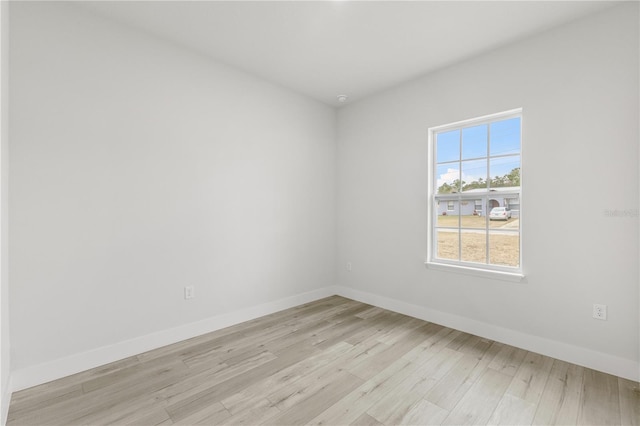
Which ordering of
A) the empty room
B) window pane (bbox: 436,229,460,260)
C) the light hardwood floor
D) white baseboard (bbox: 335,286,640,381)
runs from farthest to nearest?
window pane (bbox: 436,229,460,260), white baseboard (bbox: 335,286,640,381), the empty room, the light hardwood floor

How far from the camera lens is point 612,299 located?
7.32ft

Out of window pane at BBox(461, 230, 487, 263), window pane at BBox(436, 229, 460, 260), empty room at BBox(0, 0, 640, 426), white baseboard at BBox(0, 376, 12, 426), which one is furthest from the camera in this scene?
window pane at BBox(436, 229, 460, 260)

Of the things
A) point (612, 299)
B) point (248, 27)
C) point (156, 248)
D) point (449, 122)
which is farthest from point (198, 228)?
point (612, 299)

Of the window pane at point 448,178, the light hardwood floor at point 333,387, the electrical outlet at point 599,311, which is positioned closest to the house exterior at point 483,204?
the window pane at point 448,178

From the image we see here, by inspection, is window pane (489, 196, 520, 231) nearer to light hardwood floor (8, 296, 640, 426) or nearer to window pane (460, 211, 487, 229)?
window pane (460, 211, 487, 229)

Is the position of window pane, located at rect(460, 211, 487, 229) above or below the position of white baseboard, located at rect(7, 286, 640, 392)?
above

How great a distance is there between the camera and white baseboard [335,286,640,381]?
2188 millimetres

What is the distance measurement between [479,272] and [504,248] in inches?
12.8

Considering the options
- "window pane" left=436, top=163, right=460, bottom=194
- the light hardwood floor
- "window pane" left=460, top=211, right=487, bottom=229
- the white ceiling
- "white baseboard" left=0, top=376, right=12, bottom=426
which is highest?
the white ceiling

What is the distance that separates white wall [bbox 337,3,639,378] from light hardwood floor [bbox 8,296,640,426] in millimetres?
288

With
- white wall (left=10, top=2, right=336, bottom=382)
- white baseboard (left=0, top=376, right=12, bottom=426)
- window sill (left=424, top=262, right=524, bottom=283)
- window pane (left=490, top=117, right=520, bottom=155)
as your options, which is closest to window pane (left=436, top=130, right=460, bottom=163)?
window pane (left=490, top=117, right=520, bottom=155)

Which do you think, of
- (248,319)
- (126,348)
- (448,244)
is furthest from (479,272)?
(126,348)

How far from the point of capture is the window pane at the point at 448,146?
319cm

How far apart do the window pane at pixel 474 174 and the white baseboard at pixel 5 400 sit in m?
3.88
